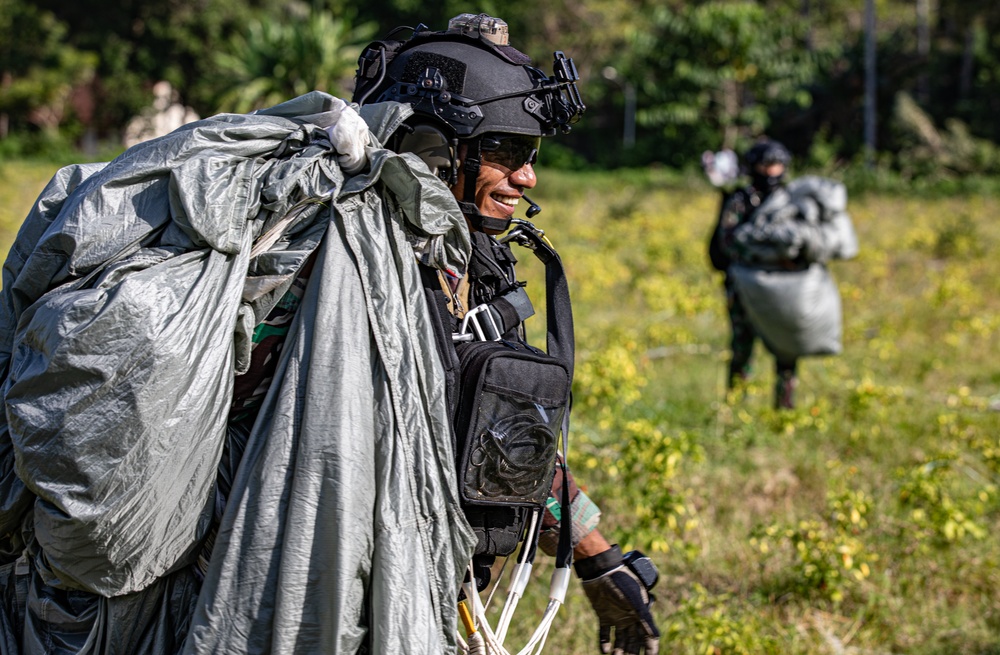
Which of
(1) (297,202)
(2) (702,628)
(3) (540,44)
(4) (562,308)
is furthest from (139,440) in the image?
(3) (540,44)

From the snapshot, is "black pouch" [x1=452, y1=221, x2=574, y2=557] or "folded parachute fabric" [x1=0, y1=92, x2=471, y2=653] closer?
"folded parachute fabric" [x1=0, y1=92, x2=471, y2=653]

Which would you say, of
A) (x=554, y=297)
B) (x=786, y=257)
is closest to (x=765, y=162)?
(x=786, y=257)

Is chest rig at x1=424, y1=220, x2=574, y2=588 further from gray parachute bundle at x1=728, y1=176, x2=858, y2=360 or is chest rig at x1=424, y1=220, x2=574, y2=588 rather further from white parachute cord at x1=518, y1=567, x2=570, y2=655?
gray parachute bundle at x1=728, y1=176, x2=858, y2=360

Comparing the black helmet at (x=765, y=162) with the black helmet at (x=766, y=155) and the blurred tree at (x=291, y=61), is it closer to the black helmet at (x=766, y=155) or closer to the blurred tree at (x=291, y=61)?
the black helmet at (x=766, y=155)

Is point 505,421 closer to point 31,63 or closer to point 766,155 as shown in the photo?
point 766,155

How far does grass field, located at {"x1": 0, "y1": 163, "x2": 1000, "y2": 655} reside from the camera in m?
3.79

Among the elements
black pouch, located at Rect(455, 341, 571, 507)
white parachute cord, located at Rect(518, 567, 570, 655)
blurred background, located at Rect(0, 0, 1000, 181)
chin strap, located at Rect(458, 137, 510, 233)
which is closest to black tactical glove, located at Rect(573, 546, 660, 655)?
white parachute cord, located at Rect(518, 567, 570, 655)

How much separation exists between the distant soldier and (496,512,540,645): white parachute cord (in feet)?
14.9

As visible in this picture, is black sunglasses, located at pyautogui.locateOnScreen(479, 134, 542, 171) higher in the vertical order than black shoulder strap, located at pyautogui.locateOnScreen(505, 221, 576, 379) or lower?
higher

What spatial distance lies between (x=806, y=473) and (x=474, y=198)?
144 inches

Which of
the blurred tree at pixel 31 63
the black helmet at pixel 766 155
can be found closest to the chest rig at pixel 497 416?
the black helmet at pixel 766 155

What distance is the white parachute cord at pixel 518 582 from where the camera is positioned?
2.12 metres

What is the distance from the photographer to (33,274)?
170 cm

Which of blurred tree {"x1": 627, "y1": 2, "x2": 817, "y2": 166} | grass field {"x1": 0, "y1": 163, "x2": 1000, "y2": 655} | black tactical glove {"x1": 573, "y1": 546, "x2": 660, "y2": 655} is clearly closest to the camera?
black tactical glove {"x1": 573, "y1": 546, "x2": 660, "y2": 655}
